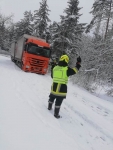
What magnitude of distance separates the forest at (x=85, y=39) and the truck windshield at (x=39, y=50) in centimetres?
340

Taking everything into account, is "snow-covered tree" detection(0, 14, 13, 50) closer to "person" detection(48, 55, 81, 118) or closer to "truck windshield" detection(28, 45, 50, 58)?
"truck windshield" detection(28, 45, 50, 58)

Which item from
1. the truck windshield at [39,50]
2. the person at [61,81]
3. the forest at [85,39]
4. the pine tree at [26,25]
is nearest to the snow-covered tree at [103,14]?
the forest at [85,39]

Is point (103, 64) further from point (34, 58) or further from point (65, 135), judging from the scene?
point (65, 135)

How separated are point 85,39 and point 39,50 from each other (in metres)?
9.30

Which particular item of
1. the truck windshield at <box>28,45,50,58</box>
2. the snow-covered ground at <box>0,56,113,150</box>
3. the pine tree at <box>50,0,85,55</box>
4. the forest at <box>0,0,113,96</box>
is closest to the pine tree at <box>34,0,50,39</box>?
the forest at <box>0,0,113,96</box>

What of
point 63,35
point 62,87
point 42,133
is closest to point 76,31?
point 63,35

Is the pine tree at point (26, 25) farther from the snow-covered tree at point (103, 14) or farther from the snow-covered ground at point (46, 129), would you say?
the snow-covered ground at point (46, 129)

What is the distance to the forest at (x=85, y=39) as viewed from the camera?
49.9 ft

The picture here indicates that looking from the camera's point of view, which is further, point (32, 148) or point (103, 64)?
point (103, 64)

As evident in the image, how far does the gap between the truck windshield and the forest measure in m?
3.40

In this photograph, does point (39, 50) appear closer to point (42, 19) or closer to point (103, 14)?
point (103, 14)

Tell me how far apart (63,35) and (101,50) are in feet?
36.4

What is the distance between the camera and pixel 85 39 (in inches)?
960

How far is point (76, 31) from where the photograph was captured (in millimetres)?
27453
